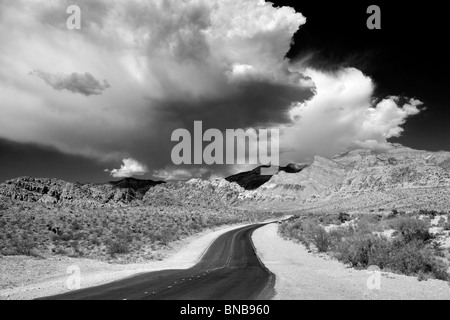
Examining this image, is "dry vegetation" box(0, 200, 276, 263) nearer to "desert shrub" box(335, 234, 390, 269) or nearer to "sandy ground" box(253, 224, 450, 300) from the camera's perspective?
"sandy ground" box(253, 224, 450, 300)

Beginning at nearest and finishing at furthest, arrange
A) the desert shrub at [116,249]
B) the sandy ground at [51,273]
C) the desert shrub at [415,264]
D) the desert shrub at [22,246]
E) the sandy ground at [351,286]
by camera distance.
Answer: the sandy ground at [351,286]
the sandy ground at [51,273]
the desert shrub at [415,264]
the desert shrub at [22,246]
the desert shrub at [116,249]

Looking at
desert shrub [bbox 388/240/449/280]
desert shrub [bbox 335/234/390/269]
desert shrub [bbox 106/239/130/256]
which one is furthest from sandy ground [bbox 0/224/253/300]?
desert shrub [bbox 388/240/449/280]

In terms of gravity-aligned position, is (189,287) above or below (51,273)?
above

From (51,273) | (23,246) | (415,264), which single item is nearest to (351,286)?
(415,264)

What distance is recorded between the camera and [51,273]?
18312 millimetres

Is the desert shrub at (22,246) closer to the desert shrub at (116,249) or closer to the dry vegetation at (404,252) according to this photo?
the desert shrub at (116,249)

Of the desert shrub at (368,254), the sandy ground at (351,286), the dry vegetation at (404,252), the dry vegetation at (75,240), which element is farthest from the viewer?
the dry vegetation at (75,240)

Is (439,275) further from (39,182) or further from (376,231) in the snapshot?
(39,182)

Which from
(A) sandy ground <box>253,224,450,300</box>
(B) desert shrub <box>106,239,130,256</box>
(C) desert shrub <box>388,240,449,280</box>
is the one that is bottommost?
(B) desert shrub <box>106,239,130,256</box>

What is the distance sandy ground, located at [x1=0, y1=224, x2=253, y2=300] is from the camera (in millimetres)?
13383

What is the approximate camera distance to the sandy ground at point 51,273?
1338 centimetres

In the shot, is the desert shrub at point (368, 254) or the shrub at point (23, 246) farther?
the shrub at point (23, 246)

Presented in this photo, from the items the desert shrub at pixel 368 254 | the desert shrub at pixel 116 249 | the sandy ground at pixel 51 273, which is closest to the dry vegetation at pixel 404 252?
the desert shrub at pixel 368 254

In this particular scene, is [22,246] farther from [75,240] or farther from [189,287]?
[189,287]
